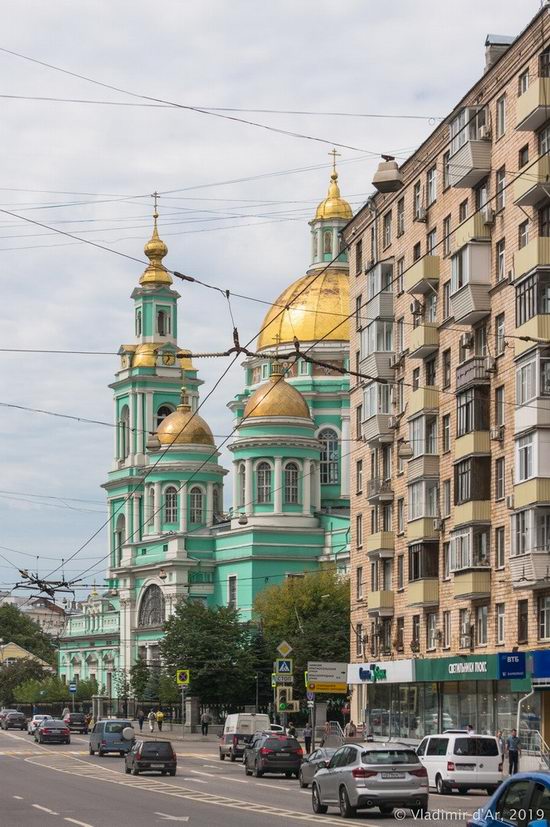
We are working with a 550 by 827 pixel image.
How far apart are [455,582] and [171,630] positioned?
3855 centimetres

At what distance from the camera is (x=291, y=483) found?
10769 cm

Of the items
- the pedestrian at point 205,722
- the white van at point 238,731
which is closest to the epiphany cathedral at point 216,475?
the pedestrian at point 205,722

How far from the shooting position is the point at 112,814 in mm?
27500

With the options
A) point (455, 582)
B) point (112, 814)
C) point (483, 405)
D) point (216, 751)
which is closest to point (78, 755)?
point (216, 751)

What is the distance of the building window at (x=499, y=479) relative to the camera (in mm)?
46159

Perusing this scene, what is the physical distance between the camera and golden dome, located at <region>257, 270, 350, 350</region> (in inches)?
4380

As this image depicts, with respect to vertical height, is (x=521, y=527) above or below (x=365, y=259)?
below

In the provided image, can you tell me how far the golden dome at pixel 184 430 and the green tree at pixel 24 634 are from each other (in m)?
74.9

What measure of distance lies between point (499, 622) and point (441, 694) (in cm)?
588

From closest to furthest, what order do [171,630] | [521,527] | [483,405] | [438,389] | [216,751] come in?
1. [521,527]
2. [483,405]
3. [438,389]
4. [216,751]
5. [171,630]

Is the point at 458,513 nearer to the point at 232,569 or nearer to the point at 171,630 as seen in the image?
the point at 171,630

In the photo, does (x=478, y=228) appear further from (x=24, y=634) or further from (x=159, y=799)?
(x=24, y=634)

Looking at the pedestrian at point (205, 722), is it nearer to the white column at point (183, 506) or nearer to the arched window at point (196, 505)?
the white column at point (183, 506)

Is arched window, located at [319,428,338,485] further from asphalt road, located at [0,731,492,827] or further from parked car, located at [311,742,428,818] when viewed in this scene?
parked car, located at [311,742,428,818]
